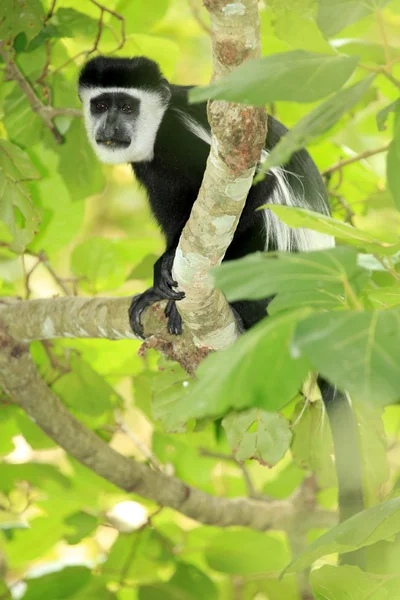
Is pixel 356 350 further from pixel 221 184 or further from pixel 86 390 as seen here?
pixel 86 390

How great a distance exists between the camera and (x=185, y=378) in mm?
1860

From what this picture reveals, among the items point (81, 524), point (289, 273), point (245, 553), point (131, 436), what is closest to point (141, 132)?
point (131, 436)

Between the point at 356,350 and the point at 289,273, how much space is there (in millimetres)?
103

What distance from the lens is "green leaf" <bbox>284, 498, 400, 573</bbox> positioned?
0.76 metres

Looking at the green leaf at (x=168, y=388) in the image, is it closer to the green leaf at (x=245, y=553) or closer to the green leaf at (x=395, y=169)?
the green leaf at (x=245, y=553)

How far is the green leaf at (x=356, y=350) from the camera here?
47 centimetres

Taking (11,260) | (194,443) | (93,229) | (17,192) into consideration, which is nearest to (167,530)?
(194,443)

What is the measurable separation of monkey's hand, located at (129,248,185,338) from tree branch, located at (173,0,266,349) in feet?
0.26

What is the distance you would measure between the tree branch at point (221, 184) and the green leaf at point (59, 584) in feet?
2.31

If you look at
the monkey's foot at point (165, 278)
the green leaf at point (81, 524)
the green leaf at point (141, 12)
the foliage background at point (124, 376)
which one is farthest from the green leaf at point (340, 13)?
the green leaf at point (81, 524)

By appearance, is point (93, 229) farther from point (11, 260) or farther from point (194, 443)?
point (194, 443)

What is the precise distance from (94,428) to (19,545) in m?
0.52

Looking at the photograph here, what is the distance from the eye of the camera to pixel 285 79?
1.85ft

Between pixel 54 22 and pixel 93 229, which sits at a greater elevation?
pixel 54 22
